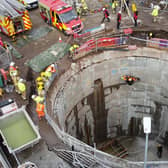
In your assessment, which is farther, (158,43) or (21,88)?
(158,43)

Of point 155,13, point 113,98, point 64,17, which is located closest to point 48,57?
point 64,17

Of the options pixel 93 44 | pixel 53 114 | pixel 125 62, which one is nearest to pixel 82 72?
pixel 93 44

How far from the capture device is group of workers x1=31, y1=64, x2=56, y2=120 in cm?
1692

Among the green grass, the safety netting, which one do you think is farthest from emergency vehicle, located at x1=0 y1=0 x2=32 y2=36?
the green grass

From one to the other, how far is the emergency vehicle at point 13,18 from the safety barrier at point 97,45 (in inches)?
232

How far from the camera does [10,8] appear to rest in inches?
937

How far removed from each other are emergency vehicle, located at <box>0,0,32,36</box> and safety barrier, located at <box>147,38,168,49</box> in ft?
35.2

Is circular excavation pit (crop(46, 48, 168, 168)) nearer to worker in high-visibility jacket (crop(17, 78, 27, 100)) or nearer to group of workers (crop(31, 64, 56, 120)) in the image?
group of workers (crop(31, 64, 56, 120))

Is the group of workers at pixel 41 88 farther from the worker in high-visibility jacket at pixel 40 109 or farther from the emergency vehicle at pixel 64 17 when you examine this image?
the emergency vehicle at pixel 64 17

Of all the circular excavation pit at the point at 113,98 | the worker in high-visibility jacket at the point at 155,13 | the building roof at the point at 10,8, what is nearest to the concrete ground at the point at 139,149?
the circular excavation pit at the point at 113,98

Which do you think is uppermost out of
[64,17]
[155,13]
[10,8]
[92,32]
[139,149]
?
[10,8]

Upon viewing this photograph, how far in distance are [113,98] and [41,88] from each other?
9001 mm

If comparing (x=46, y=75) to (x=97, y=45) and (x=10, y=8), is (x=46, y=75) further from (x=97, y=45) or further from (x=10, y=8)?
(x=10, y=8)

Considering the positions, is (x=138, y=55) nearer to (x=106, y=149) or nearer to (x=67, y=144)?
(x=106, y=149)
